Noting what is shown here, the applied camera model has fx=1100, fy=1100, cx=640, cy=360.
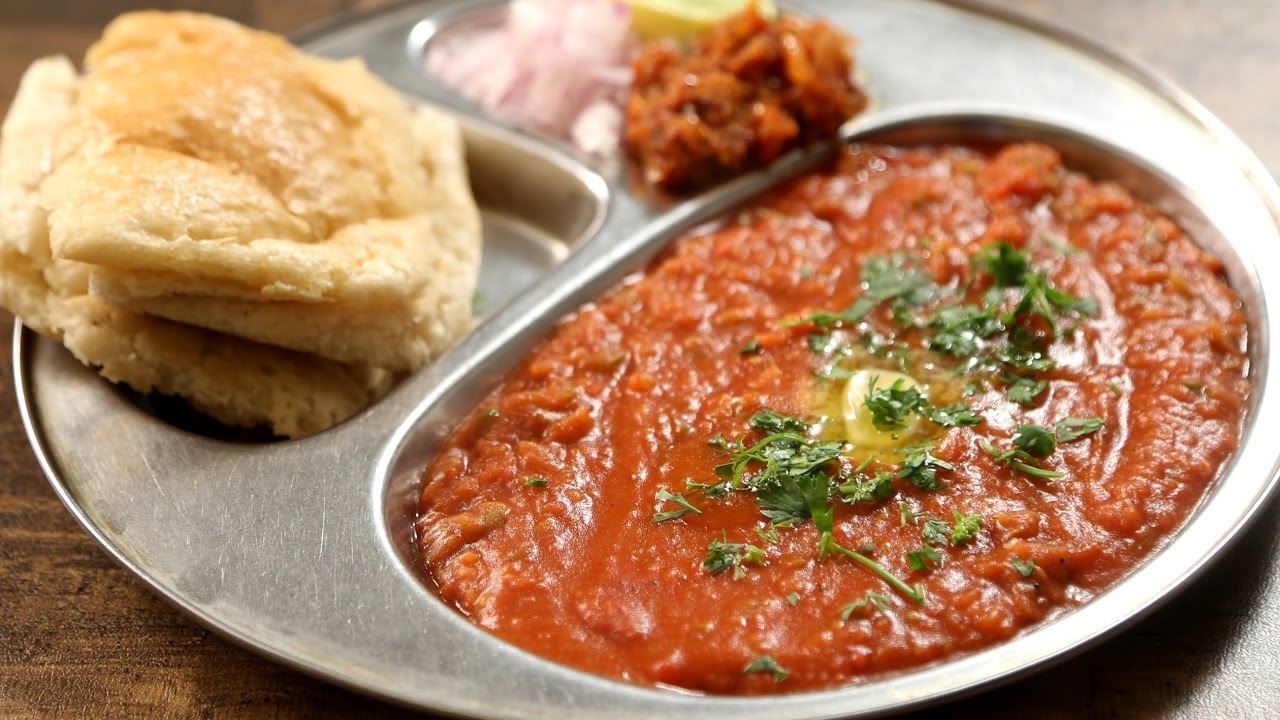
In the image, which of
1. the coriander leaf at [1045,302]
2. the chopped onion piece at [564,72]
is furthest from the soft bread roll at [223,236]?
the coriander leaf at [1045,302]

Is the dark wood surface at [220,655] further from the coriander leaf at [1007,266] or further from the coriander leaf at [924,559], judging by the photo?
A: the coriander leaf at [1007,266]

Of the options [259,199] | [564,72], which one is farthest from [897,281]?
[259,199]

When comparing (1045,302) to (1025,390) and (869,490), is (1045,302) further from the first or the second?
(869,490)

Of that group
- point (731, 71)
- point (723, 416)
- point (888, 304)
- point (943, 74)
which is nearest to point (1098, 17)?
point (943, 74)

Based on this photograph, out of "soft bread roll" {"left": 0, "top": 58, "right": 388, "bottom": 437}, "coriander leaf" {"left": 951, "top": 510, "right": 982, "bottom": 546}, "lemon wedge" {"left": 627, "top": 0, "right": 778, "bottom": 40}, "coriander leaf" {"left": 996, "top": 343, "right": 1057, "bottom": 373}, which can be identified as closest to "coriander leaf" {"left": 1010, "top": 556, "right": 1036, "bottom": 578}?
"coriander leaf" {"left": 951, "top": 510, "right": 982, "bottom": 546}

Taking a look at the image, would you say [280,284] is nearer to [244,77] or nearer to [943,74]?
[244,77]
